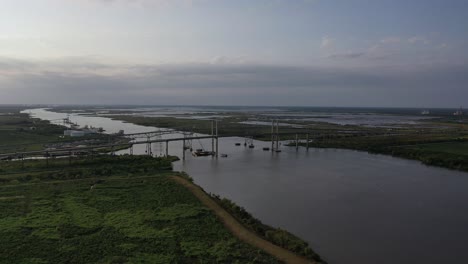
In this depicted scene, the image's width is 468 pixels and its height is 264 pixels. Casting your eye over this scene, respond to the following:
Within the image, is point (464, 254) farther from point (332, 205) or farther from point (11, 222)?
point (11, 222)

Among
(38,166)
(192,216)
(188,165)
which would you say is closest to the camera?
(192,216)

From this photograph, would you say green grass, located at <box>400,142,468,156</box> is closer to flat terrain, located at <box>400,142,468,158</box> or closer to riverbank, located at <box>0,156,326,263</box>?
flat terrain, located at <box>400,142,468,158</box>

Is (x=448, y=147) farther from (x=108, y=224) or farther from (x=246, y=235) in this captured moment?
(x=108, y=224)

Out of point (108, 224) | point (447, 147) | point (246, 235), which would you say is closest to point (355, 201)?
point (246, 235)

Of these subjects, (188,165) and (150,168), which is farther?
(188,165)

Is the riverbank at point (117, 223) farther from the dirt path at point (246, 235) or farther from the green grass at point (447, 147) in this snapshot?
the green grass at point (447, 147)

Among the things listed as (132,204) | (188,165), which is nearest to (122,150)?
(188,165)

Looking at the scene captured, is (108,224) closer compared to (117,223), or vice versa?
(108,224)
